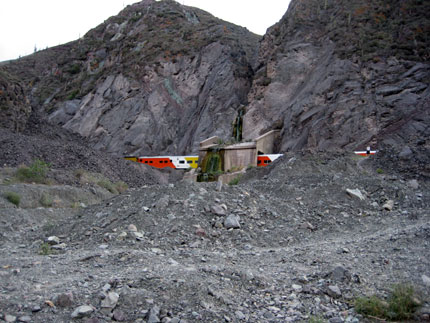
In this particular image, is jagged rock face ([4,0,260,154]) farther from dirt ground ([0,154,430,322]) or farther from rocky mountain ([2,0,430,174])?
dirt ground ([0,154,430,322])

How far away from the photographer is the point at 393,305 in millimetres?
4758

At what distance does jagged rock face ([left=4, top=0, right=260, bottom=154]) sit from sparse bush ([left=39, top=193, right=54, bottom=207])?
82.3 feet

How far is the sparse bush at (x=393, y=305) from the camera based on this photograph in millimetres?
4660

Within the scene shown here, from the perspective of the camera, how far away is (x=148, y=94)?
43375 millimetres

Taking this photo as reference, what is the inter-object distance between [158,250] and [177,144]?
3497 centimetres

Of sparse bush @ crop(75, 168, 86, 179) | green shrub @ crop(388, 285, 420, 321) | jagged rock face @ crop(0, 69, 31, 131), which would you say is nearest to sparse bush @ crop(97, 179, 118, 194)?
sparse bush @ crop(75, 168, 86, 179)

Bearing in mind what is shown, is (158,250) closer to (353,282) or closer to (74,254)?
(74,254)

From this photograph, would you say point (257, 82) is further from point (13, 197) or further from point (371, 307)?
point (371, 307)

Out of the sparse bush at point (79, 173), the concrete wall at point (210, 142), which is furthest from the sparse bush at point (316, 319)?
the concrete wall at point (210, 142)

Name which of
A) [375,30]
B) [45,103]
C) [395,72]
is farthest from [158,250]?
[45,103]

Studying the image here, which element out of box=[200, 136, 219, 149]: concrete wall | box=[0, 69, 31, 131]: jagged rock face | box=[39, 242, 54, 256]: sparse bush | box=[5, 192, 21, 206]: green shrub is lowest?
box=[5, 192, 21, 206]: green shrub

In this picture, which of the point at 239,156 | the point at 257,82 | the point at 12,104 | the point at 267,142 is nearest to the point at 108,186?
the point at 239,156

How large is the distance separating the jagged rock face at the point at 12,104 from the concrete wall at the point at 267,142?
18411 mm

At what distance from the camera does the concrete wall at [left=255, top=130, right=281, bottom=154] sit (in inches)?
1301
